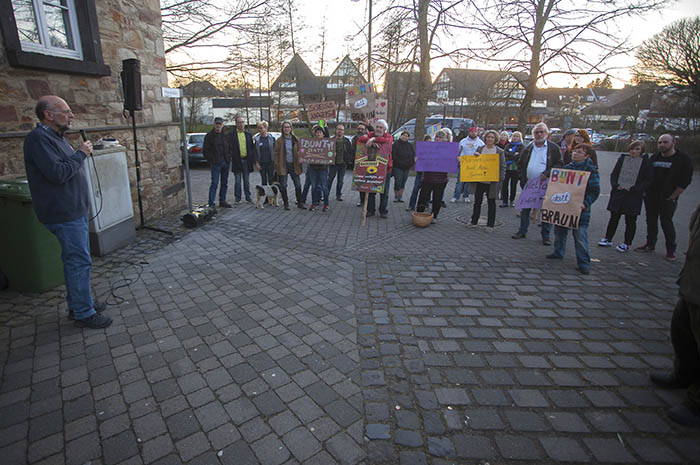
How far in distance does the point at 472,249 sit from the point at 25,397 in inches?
225

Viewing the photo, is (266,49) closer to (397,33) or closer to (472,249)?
(397,33)

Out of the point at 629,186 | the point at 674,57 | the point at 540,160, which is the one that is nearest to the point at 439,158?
the point at 540,160

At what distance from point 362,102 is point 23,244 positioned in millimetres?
7649

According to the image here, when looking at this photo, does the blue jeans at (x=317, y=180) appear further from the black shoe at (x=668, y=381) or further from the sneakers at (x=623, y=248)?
the black shoe at (x=668, y=381)

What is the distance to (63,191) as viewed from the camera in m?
3.21

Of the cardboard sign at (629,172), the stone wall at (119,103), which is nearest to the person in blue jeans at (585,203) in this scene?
the cardboard sign at (629,172)

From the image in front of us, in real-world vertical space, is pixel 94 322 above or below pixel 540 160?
below

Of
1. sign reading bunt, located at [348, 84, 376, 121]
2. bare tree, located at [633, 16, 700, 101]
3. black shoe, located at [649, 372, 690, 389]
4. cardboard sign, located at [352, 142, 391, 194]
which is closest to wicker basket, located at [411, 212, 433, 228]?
cardboard sign, located at [352, 142, 391, 194]

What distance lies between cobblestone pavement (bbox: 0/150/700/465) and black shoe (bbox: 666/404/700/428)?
0.31 feet

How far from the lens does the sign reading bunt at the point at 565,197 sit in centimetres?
526

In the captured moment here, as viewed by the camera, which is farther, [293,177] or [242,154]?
[242,154]

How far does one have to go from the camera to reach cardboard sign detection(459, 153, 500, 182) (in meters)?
7.23

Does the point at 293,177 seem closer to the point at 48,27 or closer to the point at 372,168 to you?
the point at 372,168

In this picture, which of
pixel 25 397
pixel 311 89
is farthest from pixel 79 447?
pixel 311 89
